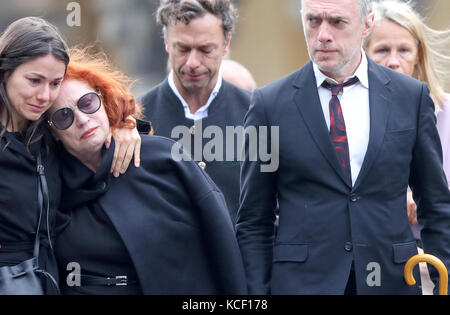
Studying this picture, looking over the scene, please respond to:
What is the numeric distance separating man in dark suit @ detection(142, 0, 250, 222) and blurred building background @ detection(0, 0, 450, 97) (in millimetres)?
6231

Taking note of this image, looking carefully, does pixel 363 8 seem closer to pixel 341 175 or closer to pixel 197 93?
pixel 341 175

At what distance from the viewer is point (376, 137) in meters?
3.91

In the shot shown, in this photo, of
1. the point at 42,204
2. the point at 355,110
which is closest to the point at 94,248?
the point at 42,204

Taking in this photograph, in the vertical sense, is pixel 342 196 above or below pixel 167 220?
above

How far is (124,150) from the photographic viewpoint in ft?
13.8

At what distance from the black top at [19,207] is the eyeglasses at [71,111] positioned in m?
0.20

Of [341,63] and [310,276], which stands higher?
[341,63]

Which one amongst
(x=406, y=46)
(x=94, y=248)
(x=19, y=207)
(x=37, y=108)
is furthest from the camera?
(x=406, y=46)

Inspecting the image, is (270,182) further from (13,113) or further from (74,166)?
(13,113)

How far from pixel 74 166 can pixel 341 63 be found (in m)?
1.39

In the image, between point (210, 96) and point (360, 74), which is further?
point (210, 96)

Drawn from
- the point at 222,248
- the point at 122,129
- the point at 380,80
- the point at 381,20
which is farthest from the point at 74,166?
the point at 381,20

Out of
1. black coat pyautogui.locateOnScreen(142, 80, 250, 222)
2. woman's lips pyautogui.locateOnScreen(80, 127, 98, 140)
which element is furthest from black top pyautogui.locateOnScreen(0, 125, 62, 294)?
black coat pyautogui.locateOnScreen(142, 80, 250, 222)

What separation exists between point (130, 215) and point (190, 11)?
74.9 inches
